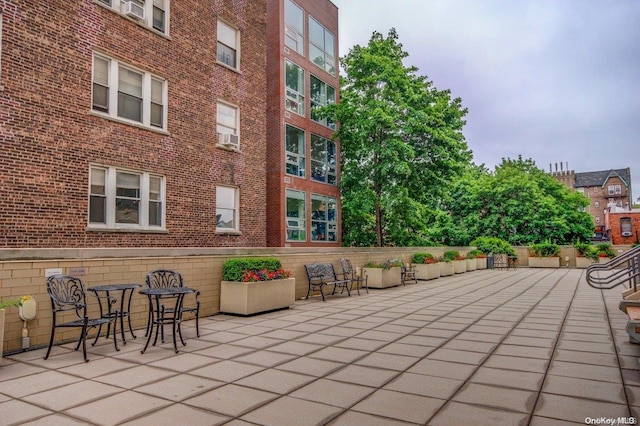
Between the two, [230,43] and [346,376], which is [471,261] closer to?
[230,43]

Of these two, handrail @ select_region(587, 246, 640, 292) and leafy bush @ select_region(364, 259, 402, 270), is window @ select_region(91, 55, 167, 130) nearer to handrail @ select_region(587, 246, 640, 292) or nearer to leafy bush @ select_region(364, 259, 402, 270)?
leafy bush @ select_region(364, 259, 402, 270)

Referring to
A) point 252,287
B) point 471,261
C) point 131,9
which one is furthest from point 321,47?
point 252,287

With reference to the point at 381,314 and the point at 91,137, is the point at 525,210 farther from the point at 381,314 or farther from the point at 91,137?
the point at 91,137

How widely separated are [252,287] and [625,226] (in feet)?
172

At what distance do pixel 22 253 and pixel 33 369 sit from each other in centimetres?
195

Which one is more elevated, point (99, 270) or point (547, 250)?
point (99, 270)

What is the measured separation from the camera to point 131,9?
11461 mm

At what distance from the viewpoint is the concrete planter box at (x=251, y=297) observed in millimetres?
8742

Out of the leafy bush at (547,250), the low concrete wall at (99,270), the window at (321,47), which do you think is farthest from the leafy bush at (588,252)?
the low concrete wall at (99,270)

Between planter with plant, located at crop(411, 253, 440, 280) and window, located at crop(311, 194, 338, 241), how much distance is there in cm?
406

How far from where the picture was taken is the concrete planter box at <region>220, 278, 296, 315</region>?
8.74m

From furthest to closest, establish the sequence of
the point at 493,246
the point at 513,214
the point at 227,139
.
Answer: the point at 513,214 < the point at 493,246 < the point at 227,139

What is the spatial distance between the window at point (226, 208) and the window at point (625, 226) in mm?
49094

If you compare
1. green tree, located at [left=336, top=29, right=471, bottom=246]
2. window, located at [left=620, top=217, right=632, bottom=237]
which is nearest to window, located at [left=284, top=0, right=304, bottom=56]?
green tree, located at [left=336, top=29, right=471, bottom=246]
